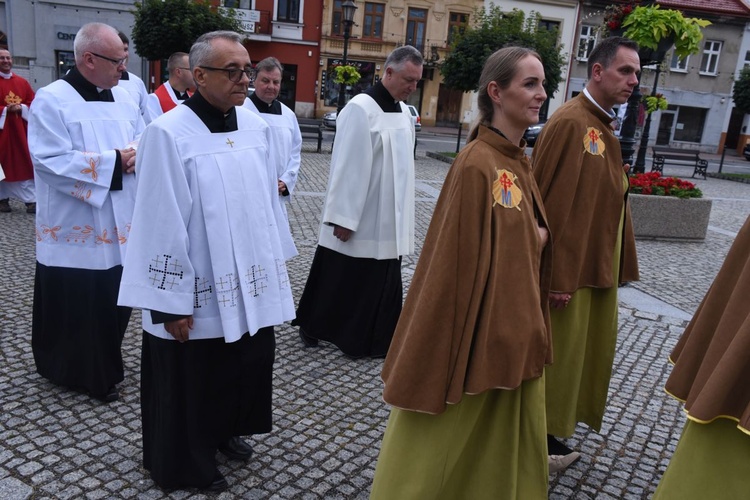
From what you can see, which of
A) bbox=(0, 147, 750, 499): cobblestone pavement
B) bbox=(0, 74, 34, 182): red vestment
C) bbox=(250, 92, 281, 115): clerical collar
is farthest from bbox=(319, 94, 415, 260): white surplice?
bbox=(0, 74, 34, 182): red vestment

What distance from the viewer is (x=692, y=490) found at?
86.0 inches

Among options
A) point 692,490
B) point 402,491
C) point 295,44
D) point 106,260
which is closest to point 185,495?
point 402,491

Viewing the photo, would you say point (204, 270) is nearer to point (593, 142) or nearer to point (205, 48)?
point (205, 48)

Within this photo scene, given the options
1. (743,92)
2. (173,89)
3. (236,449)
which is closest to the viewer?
(236,449)

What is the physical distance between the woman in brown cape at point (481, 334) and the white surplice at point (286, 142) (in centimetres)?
304

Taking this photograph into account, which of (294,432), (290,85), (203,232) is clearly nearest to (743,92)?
(290,85)

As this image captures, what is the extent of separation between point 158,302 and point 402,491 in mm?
1264

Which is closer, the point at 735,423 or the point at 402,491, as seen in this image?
the point at 735,423

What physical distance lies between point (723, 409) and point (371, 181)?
3055 millimetres

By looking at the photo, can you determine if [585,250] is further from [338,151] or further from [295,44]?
[295,44]

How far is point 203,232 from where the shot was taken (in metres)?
2.87

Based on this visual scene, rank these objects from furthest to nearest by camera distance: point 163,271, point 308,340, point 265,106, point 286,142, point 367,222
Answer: point 286,142 → point 265,106 → point 308,340 → point 367,222 → point 163,271

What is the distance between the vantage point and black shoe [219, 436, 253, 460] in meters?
3.38

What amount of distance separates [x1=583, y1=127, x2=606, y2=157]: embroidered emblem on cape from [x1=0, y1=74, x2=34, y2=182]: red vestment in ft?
26.3
